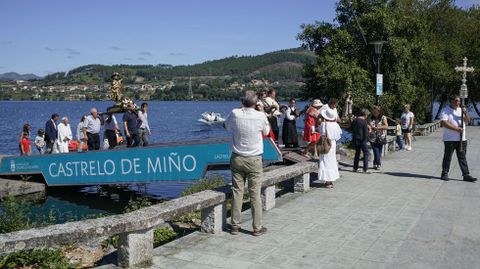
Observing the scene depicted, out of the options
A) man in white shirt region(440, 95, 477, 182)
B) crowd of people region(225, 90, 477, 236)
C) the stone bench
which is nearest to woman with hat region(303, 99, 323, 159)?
crowd of people region(225, 90, 477, 236)

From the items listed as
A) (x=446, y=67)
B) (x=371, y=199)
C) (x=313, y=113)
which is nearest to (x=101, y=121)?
(x=313, y=113)

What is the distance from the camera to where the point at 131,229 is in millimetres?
4898

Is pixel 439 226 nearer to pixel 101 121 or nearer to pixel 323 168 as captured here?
pixel 323 168

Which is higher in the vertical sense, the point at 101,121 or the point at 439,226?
the point at 101,121

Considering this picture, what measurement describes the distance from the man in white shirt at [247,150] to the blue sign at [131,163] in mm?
4409

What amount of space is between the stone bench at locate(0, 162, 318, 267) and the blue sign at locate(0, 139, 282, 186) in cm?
447

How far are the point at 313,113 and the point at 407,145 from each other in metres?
7.98

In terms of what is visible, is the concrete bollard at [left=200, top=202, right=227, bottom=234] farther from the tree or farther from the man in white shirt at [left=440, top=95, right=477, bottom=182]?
the tree

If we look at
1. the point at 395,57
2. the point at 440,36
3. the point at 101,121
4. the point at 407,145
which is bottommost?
the point at 407,145

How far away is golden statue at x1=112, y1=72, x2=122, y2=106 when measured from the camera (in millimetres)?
14481

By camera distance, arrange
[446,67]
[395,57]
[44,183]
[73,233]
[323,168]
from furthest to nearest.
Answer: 1. [446,67]
2. [395,57]
3. [44,183]
4. [323,168]
5. [73,233]

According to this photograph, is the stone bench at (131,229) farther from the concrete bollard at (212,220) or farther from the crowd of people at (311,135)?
the crowd of people at (311,135)

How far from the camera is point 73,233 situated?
463cm

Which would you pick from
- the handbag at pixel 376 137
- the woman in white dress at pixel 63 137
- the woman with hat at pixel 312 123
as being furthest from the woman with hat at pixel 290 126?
the woman in white dress at pixel 63 137
